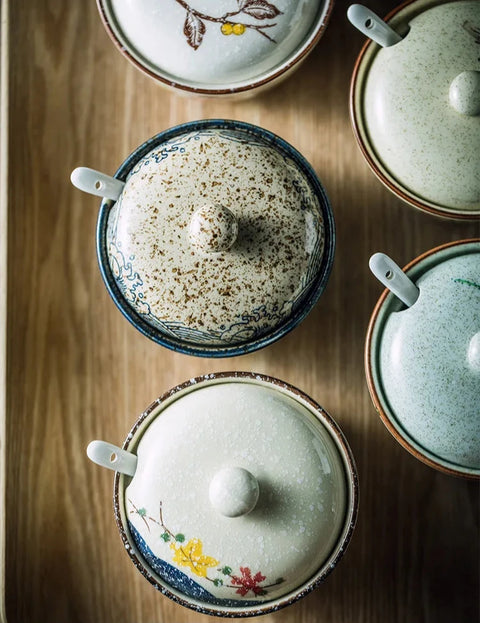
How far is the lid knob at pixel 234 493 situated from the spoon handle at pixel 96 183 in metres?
0.39

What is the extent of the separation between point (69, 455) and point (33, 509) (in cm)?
10

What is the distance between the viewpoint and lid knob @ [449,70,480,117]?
2.41ft

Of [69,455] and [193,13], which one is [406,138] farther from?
[69,455]

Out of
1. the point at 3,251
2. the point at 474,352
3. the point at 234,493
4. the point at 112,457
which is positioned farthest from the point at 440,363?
the point at 3,251

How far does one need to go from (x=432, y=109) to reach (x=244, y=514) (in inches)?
22.1

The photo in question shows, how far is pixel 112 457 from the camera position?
808mm

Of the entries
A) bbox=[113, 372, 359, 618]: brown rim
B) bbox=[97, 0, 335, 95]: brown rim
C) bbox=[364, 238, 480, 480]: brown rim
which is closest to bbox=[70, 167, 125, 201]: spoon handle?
bbox=[97, 0, 335, 95]: brown rim

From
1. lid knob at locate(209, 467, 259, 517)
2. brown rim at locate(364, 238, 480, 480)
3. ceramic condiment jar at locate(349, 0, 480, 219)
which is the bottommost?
lid knob at locate(209, 467, 259, 517)

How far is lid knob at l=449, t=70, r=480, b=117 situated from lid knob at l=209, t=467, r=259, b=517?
0.52m

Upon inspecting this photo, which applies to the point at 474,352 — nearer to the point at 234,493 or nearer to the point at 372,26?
the point at 234,493

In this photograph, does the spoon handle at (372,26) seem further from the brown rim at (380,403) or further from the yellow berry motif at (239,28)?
the brown rim at (380,403)

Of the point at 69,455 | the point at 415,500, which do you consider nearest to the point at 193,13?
the point at 69,455

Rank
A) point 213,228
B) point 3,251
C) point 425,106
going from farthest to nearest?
1. point 3,251
2. point 425,106
3. point 213,228

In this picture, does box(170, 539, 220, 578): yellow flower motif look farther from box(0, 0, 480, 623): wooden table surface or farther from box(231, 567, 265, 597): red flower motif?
box(0, 0, 480, 623): wooden table surface
